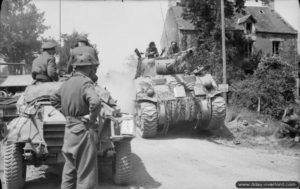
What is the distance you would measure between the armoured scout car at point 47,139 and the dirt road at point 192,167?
20.0 inches

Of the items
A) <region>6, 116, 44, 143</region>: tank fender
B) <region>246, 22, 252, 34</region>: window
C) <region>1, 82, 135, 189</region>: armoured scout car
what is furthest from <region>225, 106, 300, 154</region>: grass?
<region>246, 22, 252, 34</region>: window

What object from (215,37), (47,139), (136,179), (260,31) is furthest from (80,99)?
(260,31)

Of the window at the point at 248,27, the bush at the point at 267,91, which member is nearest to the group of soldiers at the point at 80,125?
the bush at the point at 267,91

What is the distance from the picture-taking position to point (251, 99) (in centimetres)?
2111

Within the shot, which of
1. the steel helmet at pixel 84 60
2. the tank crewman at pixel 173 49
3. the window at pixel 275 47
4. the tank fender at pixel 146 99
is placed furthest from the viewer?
the window at pixel 275 47

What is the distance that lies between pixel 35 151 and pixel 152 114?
5142mm

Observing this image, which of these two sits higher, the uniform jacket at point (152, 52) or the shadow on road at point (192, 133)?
the uniform jacket at point (152, 52)

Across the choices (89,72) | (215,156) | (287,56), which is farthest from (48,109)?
(287,56)

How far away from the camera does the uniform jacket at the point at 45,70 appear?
7609 mm

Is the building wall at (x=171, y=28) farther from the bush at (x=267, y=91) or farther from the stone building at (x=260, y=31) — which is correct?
the bush at (x=267, y=91)

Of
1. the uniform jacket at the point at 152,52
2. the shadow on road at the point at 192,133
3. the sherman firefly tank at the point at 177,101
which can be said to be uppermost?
the uniform jacket at the point at 152,52

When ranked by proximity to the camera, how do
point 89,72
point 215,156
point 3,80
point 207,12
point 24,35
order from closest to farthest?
point 89,72 < point 215,156 < point 3,80 < point 24,35 < point 207,12

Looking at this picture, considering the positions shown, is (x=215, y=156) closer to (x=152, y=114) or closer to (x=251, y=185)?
(x=152, y=114)

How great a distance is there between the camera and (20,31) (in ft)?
64.4
